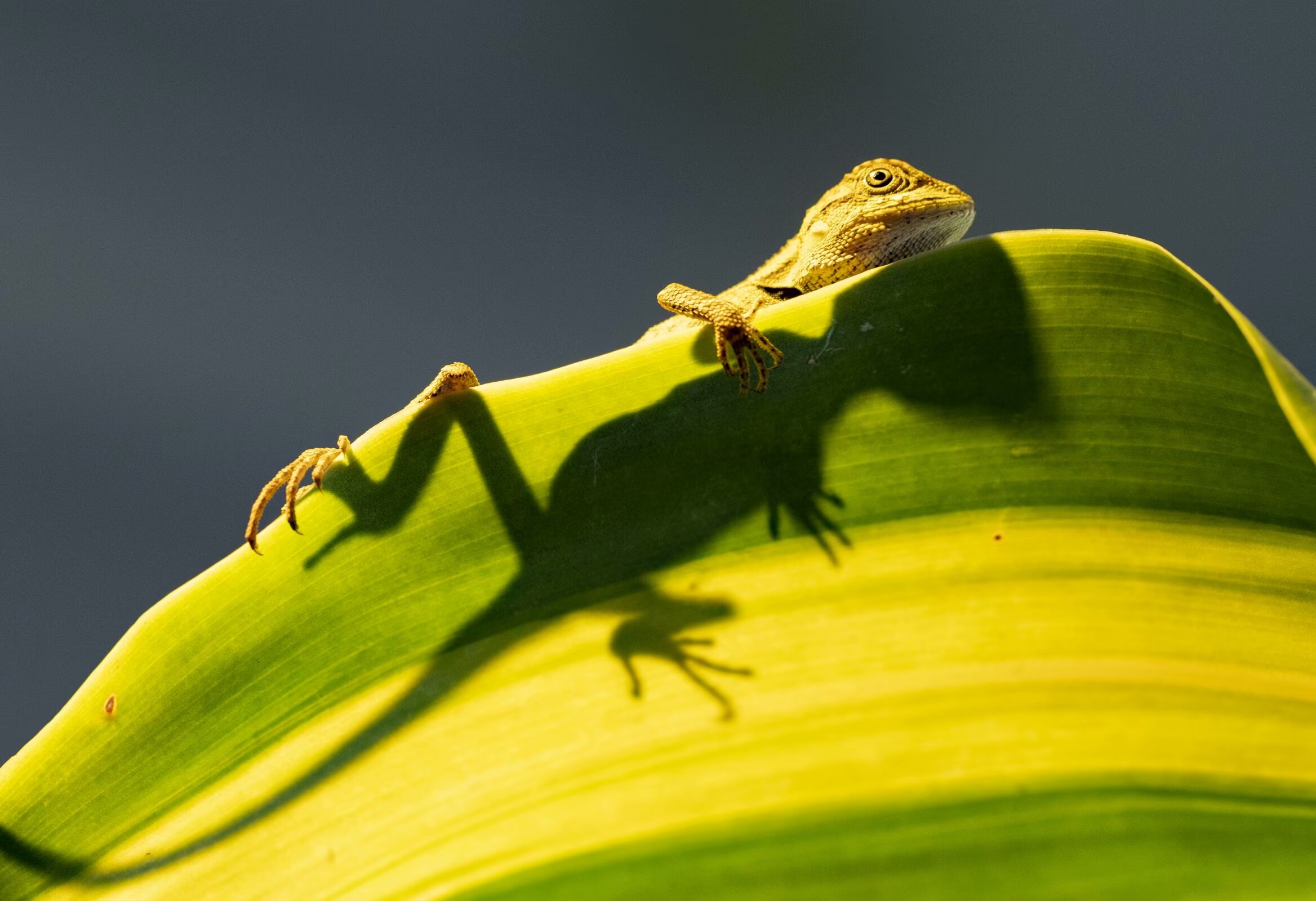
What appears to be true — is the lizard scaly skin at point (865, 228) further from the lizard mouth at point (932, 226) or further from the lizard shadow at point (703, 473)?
the lizard shadow at point (703, 473)

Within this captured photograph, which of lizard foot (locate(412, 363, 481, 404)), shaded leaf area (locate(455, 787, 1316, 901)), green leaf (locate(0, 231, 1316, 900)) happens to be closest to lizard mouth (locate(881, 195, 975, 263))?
green leaf (locate(0, 231, 1316, 900))

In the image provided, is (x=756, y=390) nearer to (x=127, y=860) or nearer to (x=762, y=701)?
(x=762, y=701)

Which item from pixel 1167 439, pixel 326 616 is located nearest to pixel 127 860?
pixel 326 616

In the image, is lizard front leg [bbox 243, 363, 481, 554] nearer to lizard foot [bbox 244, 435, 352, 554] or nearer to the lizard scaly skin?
lizard foot [bbox 244, 435, 352, 554]

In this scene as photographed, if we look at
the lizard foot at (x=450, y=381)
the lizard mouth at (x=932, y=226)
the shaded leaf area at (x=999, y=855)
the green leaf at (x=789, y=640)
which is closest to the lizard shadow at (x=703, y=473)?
the green leaf at (x=789, y=640)

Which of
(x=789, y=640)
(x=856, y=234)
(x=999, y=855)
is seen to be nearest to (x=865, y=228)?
(x=856, y=234)

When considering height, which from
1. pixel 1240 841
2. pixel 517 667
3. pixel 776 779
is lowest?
pixel 1240 841
